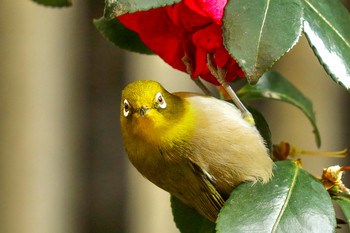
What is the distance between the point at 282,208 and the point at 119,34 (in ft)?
1.22

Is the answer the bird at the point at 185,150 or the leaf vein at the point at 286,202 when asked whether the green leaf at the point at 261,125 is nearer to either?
the bird at the point at 185,150

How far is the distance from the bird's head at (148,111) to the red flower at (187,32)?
0.05 m

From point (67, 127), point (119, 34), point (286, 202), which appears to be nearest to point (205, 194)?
point (286, 202)

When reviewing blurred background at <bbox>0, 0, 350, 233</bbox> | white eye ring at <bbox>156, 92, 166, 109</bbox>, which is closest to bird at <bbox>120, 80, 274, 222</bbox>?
white eye ring at <bbox>156, 92, 166, 109</bbox>

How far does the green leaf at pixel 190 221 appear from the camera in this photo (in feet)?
2.32

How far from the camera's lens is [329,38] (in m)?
0.54

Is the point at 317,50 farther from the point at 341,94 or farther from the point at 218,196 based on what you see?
the point at 341,94

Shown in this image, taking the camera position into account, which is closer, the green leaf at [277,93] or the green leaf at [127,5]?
the green leaf at [127,5]

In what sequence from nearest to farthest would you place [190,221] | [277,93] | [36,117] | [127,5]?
1. [127,5]
2. [190,221]
3. [277,93]
4. [36,117]

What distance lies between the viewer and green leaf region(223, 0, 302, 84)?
474 millimetres

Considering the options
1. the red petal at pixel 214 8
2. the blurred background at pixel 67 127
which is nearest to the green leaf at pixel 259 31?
the red petal at pixel 214 8

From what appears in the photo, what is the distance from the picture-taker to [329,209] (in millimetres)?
563

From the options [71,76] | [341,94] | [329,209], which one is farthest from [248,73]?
[341,94]

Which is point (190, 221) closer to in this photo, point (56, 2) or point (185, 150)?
point (185, 150)
